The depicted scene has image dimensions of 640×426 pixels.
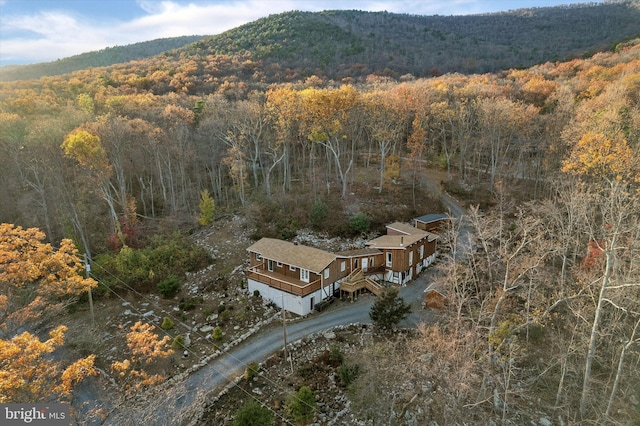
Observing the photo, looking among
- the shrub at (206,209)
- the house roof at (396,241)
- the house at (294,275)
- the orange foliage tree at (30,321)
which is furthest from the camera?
the shrub at (206,209)

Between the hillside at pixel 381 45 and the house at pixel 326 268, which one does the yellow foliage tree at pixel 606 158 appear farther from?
the hillside at pixel 381 45

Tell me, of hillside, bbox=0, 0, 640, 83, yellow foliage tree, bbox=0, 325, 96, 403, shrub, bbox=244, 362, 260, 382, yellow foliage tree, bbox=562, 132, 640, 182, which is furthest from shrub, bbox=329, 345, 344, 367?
hillside, bbox=0, 0, 640, 83

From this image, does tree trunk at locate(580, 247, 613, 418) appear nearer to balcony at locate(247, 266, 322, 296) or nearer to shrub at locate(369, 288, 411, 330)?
shrub at locate(369, 288, 411, 330)

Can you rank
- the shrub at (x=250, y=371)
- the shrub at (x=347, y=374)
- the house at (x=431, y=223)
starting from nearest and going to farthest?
the shrub at (x=347, y=374), the shrub at (x=250, y=371), the house at (x=431, y=223)

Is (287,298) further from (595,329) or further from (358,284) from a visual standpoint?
(595,329)

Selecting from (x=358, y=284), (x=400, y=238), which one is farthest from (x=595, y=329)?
(x=400, y=238)

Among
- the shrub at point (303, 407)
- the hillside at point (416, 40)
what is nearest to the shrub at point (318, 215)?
the shrub at point (303, 407)
